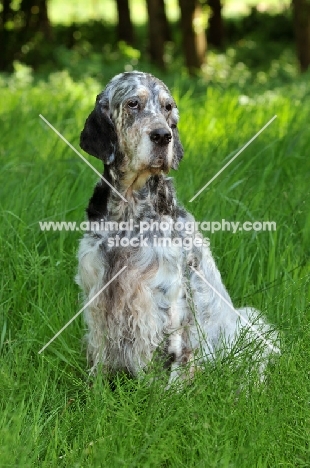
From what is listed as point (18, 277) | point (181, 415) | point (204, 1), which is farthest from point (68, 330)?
point (204, 1)

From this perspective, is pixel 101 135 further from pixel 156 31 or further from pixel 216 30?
pixel 216 30

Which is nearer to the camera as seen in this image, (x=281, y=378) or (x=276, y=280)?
(x=281, y=378)

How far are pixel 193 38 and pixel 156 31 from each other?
1.02 metres

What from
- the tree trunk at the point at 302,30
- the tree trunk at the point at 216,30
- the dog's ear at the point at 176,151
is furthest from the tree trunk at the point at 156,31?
the dog's ear at the point at 176,151

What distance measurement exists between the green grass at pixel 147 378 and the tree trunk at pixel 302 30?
8.64m

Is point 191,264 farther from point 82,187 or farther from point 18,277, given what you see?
point 82,187

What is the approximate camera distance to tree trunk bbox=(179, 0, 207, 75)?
16.5 m

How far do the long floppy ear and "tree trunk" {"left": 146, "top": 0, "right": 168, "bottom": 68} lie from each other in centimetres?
1273

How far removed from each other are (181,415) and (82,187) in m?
2.50

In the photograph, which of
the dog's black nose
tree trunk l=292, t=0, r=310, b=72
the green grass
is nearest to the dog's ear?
the dog's black nose

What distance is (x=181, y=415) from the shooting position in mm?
3441

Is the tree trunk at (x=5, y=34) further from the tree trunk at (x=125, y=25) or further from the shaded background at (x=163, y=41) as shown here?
the tree trunk at (x=125, y=25)

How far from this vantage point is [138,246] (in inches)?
157

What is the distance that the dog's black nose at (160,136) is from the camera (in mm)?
3852
